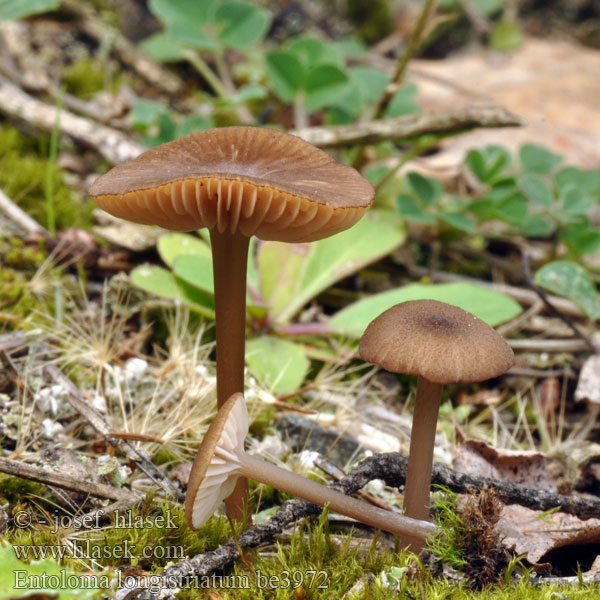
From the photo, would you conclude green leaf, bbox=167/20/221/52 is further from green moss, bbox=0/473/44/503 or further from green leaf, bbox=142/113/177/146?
green moss, bbox=0/473/44/503

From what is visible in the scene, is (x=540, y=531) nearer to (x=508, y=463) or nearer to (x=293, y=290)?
(x=508, y=463)

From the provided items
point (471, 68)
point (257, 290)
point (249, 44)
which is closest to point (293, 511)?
point (257, 290)

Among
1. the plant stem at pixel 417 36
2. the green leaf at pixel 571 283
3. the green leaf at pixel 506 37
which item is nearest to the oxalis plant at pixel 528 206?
the green leaf at pixel 571 283

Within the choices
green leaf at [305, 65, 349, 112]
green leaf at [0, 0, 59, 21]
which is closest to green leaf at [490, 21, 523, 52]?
Result: green leaf at [305, 65, 349, 112]

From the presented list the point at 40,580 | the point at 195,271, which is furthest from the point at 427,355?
the point at 195,271

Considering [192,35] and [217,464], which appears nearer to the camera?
[217,464]

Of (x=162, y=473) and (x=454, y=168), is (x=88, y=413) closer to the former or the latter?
(x=162, y=473)
